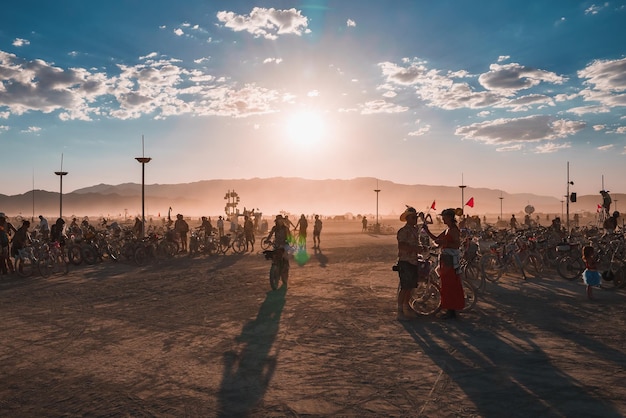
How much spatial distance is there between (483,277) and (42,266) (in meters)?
13.2

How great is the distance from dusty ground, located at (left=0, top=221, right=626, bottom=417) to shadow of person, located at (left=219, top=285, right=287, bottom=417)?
24mm

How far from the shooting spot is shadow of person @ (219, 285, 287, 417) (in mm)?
4742

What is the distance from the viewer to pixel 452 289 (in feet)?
26.7

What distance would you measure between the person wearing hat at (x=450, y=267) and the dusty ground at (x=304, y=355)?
35 cm

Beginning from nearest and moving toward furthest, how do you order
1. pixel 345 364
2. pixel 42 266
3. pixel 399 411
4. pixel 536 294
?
pixel 399 411, pixel 345 364, pixel 536 294, pixel 42 266

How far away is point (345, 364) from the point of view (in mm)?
5887

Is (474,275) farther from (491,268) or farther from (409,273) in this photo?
(409,273)

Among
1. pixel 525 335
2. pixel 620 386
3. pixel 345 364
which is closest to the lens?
pixel 620 386

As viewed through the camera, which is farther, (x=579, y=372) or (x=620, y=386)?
(x=579, y=372)

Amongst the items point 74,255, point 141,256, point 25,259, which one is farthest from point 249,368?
point 74,255

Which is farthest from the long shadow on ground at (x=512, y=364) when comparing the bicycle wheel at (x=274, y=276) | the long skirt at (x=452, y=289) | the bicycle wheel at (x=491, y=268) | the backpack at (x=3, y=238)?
the backpack at (x=3, y=238)

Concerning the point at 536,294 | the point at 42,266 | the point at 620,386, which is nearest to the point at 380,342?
the point at 620,386

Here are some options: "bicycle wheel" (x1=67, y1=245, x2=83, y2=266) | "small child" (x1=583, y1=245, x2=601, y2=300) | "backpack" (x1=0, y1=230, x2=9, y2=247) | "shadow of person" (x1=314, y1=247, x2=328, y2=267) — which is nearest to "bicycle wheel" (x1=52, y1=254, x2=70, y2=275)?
"backpack" (x1=0, y1=230, x2=9, y2=247)

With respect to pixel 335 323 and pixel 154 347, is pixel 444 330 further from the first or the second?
pixel 154 347
